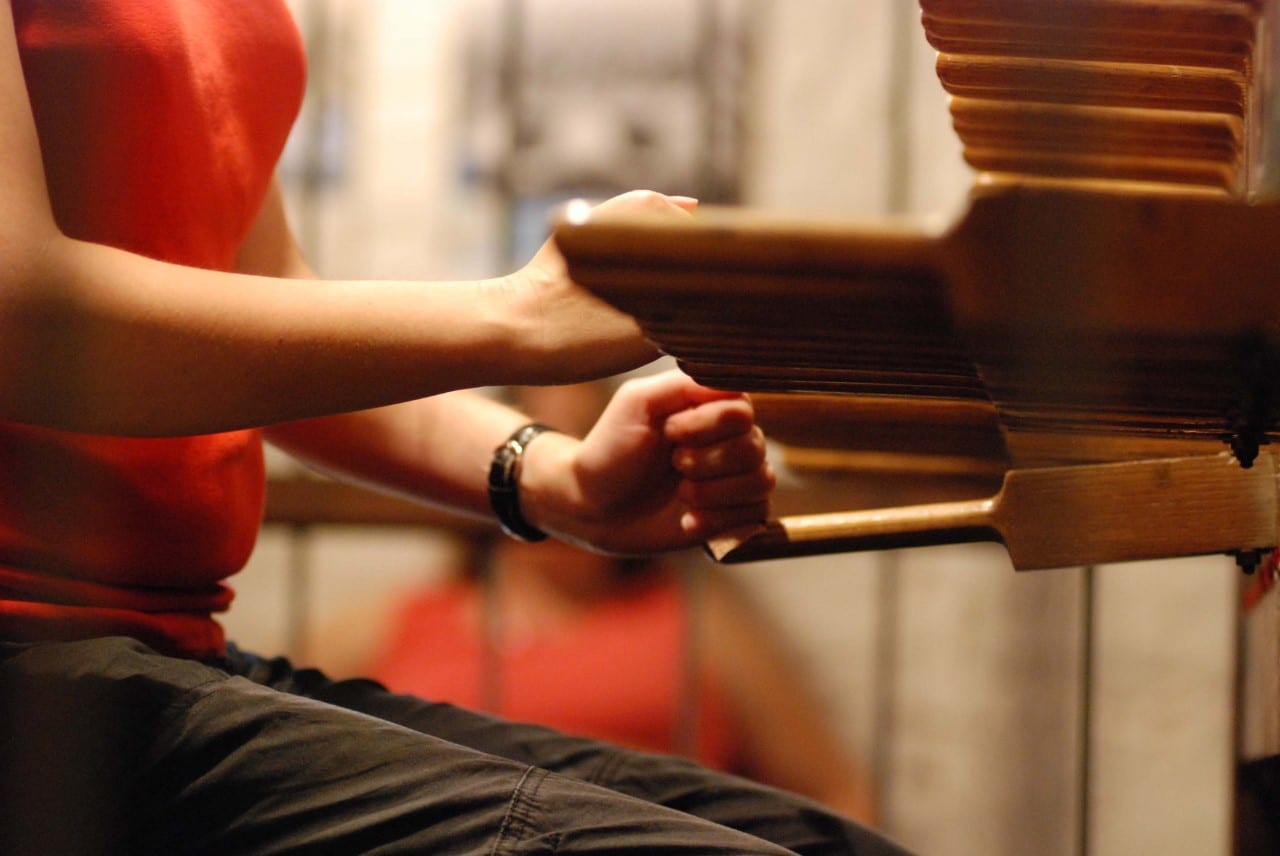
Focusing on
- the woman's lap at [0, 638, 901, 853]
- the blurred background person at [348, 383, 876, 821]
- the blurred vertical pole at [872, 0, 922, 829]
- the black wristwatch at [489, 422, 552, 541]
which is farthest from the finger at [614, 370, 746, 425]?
the blurred vertical pole at [872, 0, 922, 829]

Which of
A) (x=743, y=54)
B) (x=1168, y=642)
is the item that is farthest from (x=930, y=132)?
(x=1168, y=642)

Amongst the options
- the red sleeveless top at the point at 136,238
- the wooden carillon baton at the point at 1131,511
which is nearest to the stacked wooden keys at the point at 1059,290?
the wooden carillon baton at the point at 1131,511

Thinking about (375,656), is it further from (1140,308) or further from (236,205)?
(1140,308)

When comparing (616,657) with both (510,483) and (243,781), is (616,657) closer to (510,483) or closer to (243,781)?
(510,483)

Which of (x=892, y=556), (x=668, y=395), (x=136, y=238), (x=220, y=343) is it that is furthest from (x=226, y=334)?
(x=892, y=556)

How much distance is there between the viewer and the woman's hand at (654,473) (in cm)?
71

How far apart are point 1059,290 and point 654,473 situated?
42cm

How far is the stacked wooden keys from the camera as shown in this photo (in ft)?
1.27

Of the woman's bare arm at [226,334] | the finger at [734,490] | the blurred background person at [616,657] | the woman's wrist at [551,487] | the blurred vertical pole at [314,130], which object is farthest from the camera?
the blurred vertical pole at [314,130]

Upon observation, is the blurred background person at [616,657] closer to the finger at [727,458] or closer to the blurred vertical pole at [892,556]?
the blurred vertical pole at [892,556]

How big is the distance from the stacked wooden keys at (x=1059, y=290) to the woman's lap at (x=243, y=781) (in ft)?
0.70

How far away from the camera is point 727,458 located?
0.71 meters

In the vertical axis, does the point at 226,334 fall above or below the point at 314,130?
below

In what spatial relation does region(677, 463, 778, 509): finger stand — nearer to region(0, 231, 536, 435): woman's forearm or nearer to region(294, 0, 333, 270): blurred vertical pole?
region(0, 231, 536, 435): woman's forearm
